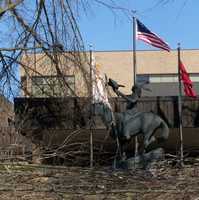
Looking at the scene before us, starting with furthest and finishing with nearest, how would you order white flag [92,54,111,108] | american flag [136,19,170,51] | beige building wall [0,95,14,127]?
american flag [136,19,170,51] → beige building wall [0,95,14,127] → white flag [92,54,111,108]

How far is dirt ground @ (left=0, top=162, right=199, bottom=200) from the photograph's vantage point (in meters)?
13.5

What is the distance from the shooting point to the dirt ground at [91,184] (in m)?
13.5

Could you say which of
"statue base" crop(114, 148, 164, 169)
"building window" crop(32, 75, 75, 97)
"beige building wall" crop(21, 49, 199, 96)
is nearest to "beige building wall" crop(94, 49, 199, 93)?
"beige building wall" crop(21, 49, 199, 96)

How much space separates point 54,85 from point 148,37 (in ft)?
42.8

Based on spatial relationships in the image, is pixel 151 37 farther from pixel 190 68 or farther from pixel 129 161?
pixel 190 68

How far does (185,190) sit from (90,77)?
593cm

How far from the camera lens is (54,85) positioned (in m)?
20.0

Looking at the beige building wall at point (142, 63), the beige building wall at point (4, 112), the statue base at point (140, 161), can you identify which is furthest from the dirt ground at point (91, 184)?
the beige building wall at point (142, 63)

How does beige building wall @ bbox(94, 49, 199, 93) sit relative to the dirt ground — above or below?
above

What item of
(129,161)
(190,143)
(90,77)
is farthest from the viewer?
(190,143)

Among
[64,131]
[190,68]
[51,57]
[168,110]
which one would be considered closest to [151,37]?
[168,110]

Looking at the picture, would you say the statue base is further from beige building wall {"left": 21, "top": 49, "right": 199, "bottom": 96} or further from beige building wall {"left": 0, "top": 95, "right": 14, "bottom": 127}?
beige building wall {"left": 21, "top": 49, "right": 199, "bottom": 96}

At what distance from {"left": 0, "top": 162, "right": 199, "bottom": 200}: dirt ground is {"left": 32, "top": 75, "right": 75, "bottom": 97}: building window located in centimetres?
504

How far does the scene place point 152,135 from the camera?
21.5 metres
